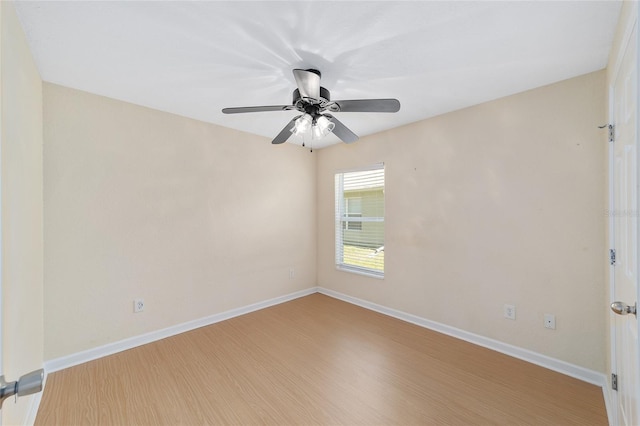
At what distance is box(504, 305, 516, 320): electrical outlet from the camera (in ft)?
7.99

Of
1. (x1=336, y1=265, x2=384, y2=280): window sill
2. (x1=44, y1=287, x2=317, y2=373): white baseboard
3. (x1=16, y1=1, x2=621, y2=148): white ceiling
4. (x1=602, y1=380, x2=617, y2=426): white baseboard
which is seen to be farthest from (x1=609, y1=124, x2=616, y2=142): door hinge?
(x1=44, y1=287, x2=317, y2=373): white baseboard

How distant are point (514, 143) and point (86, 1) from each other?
10.4 ft

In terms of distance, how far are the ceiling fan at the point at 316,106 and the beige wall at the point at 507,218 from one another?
127 cm

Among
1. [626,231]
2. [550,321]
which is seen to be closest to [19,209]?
[626,231]

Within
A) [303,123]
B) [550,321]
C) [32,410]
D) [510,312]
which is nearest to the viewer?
[32,410]

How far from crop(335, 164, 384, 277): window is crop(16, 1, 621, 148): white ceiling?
56.3 inches

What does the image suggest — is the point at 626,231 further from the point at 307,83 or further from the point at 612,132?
the point at 307,83

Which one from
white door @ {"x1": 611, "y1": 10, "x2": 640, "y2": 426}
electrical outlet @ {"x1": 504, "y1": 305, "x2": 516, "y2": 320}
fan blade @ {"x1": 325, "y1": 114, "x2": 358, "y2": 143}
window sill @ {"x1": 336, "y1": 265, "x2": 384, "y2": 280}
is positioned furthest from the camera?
window sill @ {"x1": 336, "y1": 265, "x2": 384, "y2": 280}

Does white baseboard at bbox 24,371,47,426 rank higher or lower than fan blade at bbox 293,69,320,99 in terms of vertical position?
lower

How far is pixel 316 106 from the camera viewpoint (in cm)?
201

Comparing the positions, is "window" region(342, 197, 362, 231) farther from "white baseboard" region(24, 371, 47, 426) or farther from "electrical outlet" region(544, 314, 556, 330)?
"white baseboard" region(24, 371, 47, 426)

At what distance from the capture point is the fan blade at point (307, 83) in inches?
65.9

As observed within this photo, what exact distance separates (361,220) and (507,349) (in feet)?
6.96

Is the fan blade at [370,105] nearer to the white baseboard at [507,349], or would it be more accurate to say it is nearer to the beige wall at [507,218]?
the beige wall at [507,218]
